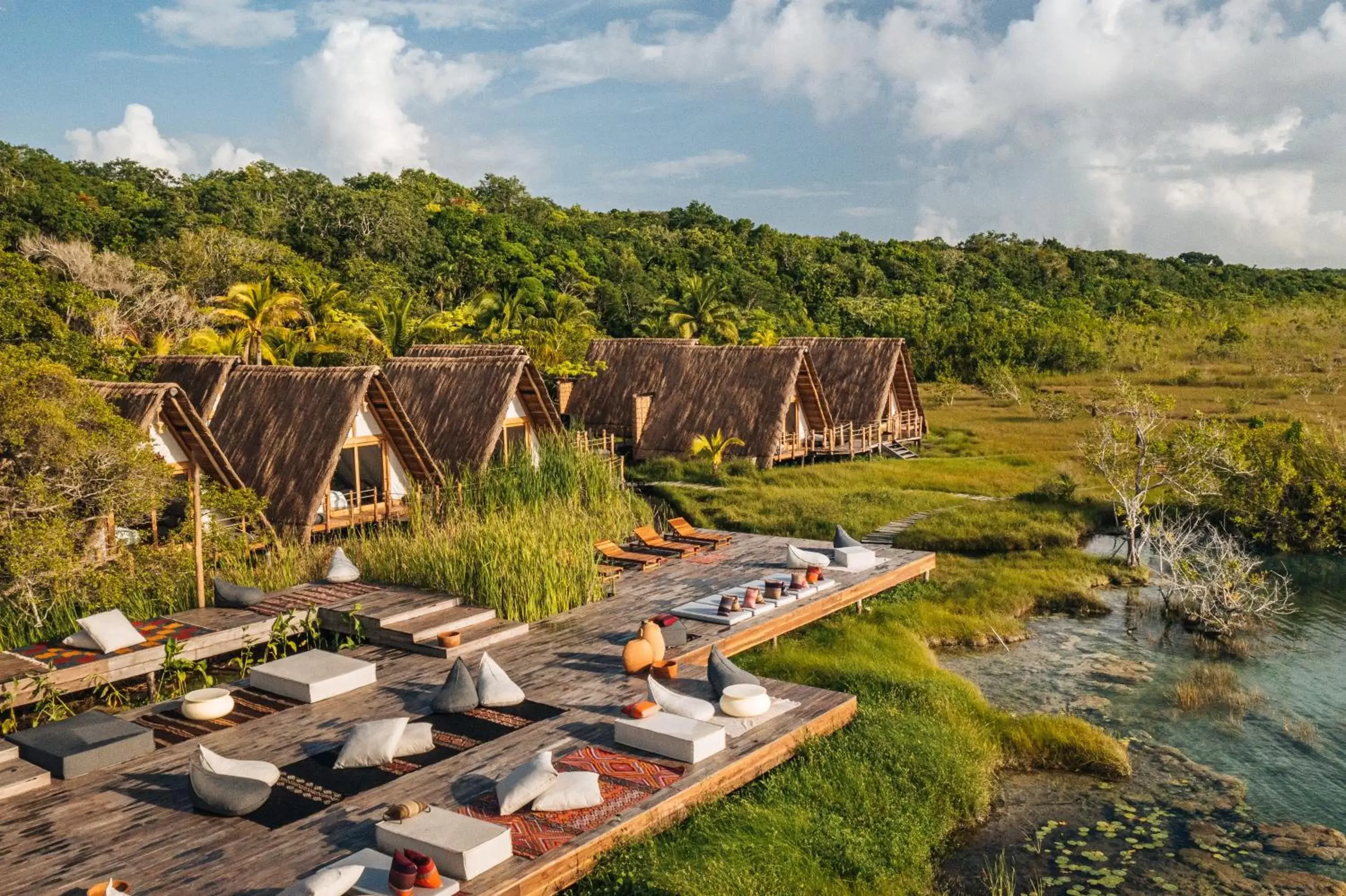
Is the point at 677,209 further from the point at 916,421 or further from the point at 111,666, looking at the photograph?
the point at 111,666

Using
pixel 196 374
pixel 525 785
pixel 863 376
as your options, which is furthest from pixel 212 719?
pixel 863 376

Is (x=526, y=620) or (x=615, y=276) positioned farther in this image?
(x=615, y=276)

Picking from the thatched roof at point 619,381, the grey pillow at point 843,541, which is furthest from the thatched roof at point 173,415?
the thatched roof at point 619,381

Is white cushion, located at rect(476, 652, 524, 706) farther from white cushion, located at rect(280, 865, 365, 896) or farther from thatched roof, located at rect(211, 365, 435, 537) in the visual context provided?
thatched roof, located at rect(211, 365, 435, 537)


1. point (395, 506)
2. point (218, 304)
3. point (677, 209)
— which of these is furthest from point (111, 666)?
point (677, 209)

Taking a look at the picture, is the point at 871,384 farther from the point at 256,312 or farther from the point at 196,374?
the point at 196,374

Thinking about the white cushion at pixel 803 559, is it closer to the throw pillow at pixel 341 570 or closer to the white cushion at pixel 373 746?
the throw pillow at pixel 341 570
